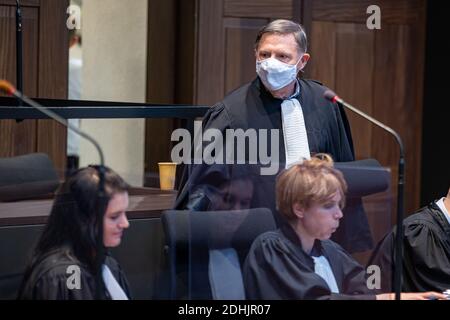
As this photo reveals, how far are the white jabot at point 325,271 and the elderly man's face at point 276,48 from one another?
3.29 feet

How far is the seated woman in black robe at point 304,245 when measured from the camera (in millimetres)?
2576

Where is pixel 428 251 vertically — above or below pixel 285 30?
below

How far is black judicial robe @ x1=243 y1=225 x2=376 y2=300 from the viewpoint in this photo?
256 cm

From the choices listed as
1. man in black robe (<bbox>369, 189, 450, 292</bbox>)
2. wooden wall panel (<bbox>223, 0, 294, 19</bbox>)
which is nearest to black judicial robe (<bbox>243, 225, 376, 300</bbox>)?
man in black robe (<bbox>369, 189, 450, 292</bbox>)

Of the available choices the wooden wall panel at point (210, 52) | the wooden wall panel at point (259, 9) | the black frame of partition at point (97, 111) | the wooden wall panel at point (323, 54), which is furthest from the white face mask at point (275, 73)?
the wooden wall panel at point (323, 54)

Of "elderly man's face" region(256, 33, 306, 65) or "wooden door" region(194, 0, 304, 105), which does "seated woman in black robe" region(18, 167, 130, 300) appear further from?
"wooden door" region(194, 0, 304, 105)

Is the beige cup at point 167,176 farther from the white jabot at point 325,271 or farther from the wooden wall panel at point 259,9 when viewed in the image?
the wooden wall panel at point 259,9

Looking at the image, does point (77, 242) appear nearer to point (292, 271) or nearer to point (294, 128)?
point (292, 271)

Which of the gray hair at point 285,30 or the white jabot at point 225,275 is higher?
the gray hair at point 285,30

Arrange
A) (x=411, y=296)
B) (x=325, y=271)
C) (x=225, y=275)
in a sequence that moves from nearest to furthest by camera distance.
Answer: (x=225, y=275)
(x=325, y=271)
(x=411, y=296)

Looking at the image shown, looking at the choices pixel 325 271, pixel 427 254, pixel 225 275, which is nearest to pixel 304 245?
pixel 325 271

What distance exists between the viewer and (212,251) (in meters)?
2.62

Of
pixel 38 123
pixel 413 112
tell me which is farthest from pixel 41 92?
pixel 413 112

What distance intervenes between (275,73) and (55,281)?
135 centimetres
